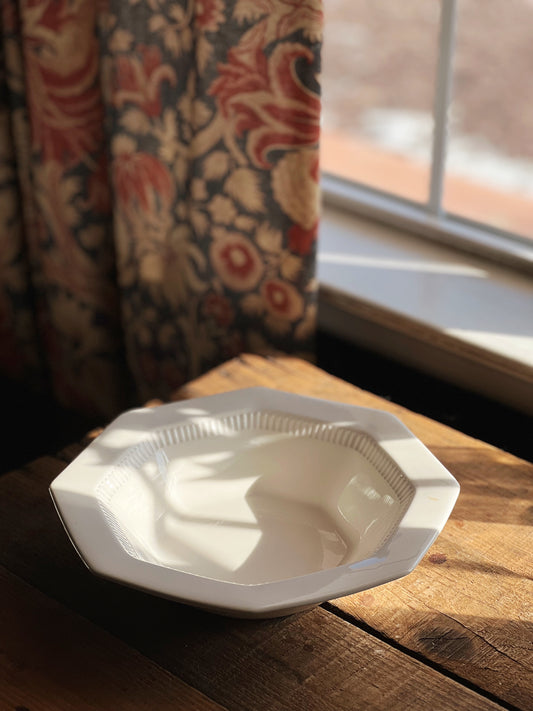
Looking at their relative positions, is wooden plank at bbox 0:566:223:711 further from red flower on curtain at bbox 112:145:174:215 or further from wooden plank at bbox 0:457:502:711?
red flower on curtain at bbox 112:145:174:215

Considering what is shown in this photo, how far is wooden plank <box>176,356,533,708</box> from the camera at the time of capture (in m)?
0.80

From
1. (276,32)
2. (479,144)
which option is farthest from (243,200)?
(479,144)

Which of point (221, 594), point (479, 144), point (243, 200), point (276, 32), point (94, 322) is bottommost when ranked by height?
point (479, 144)

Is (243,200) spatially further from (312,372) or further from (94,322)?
(94,322)

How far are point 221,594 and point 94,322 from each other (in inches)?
37.0

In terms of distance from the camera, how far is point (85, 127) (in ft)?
4.70

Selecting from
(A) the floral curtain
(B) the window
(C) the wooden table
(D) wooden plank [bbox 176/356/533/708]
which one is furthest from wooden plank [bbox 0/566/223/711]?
(B) the window

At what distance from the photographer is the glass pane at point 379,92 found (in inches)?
178

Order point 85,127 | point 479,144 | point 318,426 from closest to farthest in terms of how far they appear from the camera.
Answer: point 318,426 < point 85,127 < point 479,144

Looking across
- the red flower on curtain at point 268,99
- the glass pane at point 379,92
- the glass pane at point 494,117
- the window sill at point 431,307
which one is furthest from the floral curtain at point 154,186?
the glass pane at point 494,117

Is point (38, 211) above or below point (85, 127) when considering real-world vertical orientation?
below

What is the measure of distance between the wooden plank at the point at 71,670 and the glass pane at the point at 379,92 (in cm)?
Answer: 345

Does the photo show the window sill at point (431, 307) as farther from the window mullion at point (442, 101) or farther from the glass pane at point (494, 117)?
the glass pane at point (494, 117)

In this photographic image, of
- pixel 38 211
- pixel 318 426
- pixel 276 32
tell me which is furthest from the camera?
pixel 38 211
